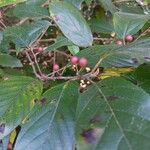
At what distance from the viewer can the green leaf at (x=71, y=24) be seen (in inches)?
39.8

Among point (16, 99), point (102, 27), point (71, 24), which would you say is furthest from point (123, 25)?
point (16, 99)

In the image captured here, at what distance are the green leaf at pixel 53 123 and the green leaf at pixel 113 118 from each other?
50 mm

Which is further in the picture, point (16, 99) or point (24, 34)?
point (24, 34)

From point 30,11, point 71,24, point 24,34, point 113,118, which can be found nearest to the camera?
point 113,118

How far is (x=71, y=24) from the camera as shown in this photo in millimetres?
1014

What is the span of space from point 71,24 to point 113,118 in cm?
41

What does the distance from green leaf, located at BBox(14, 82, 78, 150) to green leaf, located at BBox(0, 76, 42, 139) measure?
0.03 m

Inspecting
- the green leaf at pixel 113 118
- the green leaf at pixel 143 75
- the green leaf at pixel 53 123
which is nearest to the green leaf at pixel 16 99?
the green leaf at pixel 53 123

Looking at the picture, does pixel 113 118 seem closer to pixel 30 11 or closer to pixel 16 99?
pixel 16 99

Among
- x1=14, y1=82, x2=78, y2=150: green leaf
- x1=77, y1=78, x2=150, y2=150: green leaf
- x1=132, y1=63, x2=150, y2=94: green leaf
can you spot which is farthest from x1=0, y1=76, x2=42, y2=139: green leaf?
x1=132, y1=63, x2=150, y2=94: green leaf

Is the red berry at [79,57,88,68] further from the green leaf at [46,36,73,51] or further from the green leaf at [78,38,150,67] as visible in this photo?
the green leaf at [46,36,73,51]

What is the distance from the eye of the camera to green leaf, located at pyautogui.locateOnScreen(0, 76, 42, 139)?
2.71ft

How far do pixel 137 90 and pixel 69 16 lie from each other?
37cm

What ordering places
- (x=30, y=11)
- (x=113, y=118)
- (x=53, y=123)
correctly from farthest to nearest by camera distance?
1. (x=30, y=11)
2. (x=53, y=123)
3. (x=113, y=118)
